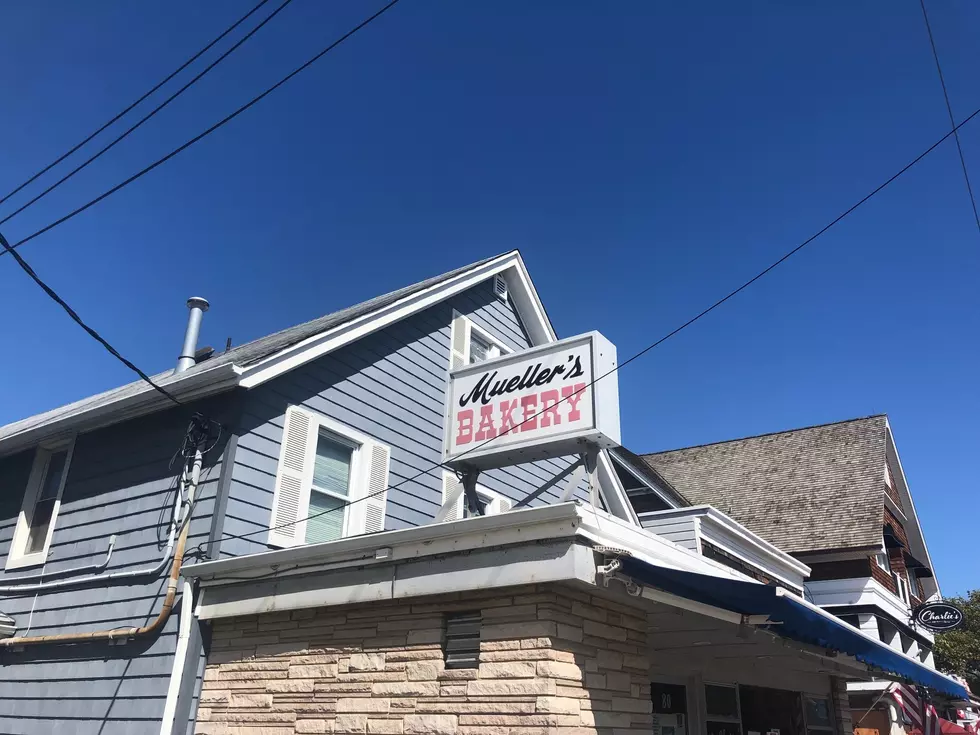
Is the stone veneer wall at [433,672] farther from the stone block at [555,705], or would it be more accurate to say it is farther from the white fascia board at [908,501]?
the white fascia board at [908,501]

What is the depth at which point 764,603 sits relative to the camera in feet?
17.9

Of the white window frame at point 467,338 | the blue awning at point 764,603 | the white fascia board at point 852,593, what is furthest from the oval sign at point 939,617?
the blue awning at point 764,603

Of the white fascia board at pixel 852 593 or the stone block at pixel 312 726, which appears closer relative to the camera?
the stone block at pixel 312 726

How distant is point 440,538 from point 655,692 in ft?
11.8

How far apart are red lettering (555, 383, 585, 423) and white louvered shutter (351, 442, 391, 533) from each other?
11.0 feet

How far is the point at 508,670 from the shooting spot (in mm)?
5141

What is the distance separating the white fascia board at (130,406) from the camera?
7.92 meters

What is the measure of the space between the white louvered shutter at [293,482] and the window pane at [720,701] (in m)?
4.69

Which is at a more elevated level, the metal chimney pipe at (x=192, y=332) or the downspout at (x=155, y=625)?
the metal chimney pipe at (x=192, y=332)

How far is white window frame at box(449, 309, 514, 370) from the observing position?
11977 mm

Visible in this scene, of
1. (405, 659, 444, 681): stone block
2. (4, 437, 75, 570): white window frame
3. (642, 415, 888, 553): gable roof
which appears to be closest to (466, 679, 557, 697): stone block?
(405, 659, 444, 681): stone block

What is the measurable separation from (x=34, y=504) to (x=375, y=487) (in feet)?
14.6

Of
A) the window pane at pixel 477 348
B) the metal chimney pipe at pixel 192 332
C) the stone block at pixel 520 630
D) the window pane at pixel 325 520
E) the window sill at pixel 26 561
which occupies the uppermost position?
the window pane at pixel 477 348

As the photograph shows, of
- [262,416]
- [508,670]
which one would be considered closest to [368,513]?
[262,416]
